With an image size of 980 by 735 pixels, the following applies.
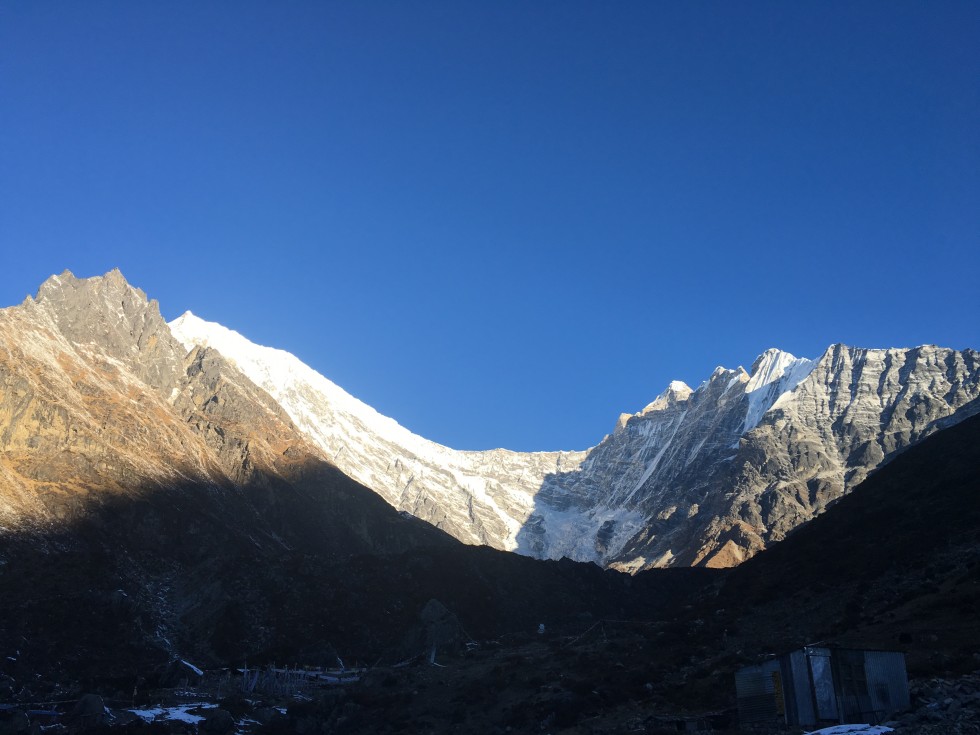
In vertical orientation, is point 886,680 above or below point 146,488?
below

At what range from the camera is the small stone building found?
106 ft

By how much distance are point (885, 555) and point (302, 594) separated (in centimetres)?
6045

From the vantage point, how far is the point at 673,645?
60406 mm

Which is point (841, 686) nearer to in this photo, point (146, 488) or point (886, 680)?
point (886, 680)

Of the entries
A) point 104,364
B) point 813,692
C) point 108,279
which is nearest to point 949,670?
point 813,692

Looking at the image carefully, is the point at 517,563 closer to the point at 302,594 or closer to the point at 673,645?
the point at 302,594

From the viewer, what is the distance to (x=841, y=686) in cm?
3266

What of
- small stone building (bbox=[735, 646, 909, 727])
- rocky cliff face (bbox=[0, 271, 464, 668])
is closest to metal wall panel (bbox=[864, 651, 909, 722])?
small stone building (bbox=[735, 646, 909, 727])

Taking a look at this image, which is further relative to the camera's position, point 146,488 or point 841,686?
point 146,488

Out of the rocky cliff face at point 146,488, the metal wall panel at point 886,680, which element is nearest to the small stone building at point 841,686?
the metal wall panel at point 886,680

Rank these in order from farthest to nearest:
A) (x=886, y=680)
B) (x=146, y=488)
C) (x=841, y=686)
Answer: (x=146, y=488), (x=886, y=680), (x=841, y=686)

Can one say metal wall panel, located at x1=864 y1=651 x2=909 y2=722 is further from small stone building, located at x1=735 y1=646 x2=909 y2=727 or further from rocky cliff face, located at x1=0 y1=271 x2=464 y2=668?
rocky cliff face, located at x1=0 y1=271 x2=464 y2=668

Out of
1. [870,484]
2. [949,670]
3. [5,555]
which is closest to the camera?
[949,670]

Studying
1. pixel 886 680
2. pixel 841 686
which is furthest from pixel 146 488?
pixel 886 680
